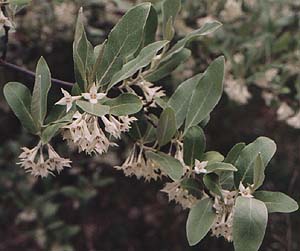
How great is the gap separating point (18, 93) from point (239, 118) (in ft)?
4.59

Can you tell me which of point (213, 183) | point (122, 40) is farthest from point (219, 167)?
point (122, 40)

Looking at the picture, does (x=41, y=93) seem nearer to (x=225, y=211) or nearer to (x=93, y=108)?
(x=93, y=108)

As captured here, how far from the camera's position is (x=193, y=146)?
3.65 ft

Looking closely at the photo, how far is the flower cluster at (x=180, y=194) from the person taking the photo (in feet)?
3.71

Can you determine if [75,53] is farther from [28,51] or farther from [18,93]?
[28,51]

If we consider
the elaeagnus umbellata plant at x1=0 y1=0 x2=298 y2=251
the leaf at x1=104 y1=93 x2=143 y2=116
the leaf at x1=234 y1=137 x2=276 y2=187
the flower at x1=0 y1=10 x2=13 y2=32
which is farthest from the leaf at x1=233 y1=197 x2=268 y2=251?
the flower at x1=0 y1=10 x2=13 y2=32

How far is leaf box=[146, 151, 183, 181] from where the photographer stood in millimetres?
1047

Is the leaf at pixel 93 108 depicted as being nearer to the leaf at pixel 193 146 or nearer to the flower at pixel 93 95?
the flower at pixel 93 95

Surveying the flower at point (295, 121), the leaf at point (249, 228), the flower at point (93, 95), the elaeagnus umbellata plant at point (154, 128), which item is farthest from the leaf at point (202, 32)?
the flower at point (295, 121)

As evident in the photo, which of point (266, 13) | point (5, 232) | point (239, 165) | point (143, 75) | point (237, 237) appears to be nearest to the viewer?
point (237, 237)

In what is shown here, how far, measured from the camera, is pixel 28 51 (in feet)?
6.61

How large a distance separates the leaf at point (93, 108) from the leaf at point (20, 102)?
16cm

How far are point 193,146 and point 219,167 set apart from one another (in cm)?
10

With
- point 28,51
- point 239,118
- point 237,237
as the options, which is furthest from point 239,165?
point 239,118
